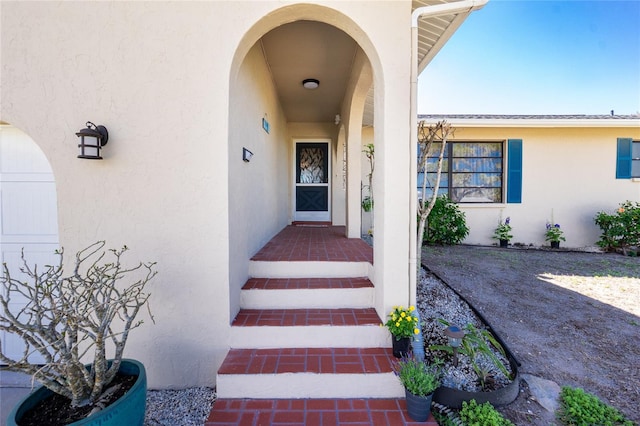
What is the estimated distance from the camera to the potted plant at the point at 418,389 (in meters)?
1.82

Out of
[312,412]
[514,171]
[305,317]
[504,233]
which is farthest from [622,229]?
[312,412]

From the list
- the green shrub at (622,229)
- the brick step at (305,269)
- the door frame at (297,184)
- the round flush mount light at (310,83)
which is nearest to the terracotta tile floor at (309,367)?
the brick step at (305,269)

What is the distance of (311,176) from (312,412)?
570 centimetres

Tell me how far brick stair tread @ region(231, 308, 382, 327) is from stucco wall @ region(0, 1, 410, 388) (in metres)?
0.26

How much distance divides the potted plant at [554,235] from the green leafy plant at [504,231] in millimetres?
939

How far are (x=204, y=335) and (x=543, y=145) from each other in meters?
8.90

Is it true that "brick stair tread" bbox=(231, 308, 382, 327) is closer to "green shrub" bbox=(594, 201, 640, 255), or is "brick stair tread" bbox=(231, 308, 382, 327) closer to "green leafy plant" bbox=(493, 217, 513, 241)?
"green leafy plant" bbox=(493, 217, 513, 241)

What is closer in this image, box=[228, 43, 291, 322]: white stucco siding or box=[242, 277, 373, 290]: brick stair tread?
box=[228, 43, 291, 322]: white stucco siding

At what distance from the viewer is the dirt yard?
227 cm

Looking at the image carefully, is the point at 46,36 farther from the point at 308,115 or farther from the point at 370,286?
the point at 308,115

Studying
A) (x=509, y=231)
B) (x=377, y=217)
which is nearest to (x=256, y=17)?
(x=377, y=217)

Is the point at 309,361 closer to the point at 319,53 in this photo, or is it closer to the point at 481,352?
the point at 481,352

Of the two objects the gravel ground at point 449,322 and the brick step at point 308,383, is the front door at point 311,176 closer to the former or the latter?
the gravel ground at point 449,322

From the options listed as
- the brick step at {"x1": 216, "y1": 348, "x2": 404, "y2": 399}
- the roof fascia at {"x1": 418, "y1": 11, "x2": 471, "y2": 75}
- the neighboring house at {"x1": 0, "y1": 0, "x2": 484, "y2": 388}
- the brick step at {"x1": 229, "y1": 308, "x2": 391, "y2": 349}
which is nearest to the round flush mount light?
the roof fascia at {"x1": 418, "y1": 11, "x2": 471, "y2": 75}
